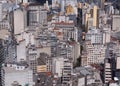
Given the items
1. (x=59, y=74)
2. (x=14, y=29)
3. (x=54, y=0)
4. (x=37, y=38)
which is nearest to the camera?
(x=59, y=74)

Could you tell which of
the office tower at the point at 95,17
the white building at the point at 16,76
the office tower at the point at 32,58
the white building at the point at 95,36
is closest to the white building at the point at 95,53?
the white building at the point at 95,36

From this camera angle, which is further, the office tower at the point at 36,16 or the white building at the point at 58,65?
the office tower at the point at 36,16

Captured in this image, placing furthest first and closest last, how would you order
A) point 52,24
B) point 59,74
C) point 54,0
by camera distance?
point 54,0, point 52,24, point 59,74

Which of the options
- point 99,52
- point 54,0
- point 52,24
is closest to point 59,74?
point 99,52

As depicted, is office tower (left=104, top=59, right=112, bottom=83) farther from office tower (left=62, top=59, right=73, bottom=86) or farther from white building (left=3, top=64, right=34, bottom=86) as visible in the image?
white building (left=3, top=64, right=34, bottom=86)

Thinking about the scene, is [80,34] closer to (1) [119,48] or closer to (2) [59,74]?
(1) [119,48]

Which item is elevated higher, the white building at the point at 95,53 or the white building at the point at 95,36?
the white building at the point at 95,36

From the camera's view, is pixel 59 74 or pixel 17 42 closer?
pixel 59 74

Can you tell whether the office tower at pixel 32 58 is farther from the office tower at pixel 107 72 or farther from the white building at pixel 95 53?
the office tower at pixel 107 72

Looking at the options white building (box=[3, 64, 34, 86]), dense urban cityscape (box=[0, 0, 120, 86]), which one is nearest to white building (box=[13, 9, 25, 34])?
dense urban cityscape (box=[0, 0, 120, 86])
